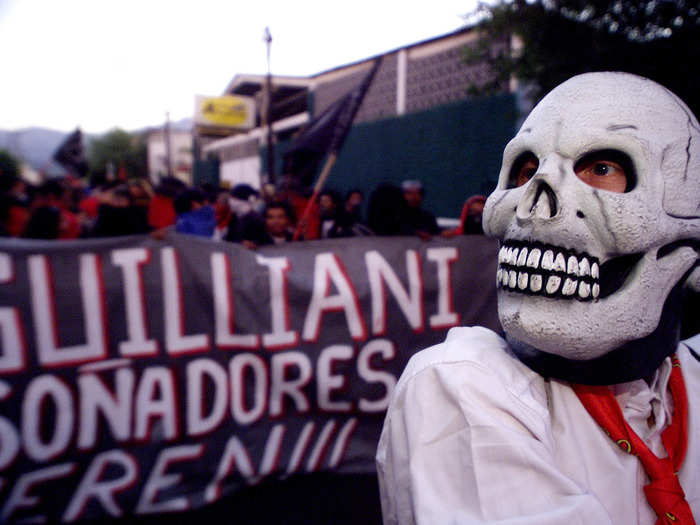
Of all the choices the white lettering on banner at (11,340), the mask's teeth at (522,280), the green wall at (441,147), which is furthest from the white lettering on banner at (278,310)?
the green wall at (441,147)

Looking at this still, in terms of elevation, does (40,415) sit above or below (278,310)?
below

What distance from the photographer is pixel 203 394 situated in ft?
9.32

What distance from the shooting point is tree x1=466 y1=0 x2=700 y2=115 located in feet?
12.2

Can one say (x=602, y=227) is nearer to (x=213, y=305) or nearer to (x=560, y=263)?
(x=560, y=263)

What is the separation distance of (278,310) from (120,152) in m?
68.3

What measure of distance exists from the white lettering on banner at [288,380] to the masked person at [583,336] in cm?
186

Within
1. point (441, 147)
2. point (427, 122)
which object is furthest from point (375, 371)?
point (427, 122)

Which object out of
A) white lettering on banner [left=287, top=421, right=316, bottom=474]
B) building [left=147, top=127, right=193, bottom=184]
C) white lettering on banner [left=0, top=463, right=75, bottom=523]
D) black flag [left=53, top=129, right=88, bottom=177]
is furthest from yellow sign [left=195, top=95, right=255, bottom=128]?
building [left=147, top=127, right=193, bottom=184]

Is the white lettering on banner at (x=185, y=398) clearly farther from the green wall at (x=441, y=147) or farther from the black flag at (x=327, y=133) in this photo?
the green wall at (x=441, y=147)

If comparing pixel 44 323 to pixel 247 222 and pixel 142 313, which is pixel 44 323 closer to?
pixel 142 313

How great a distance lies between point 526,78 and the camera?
5.10 m

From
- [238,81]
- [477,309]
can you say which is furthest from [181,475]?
[238,81]

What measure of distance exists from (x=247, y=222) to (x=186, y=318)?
1.94m

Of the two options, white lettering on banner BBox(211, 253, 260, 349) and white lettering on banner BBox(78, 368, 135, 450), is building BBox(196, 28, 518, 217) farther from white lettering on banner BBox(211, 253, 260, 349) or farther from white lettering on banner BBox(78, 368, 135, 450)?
white lettering on banner BBox(78, 368, 135, 450)
